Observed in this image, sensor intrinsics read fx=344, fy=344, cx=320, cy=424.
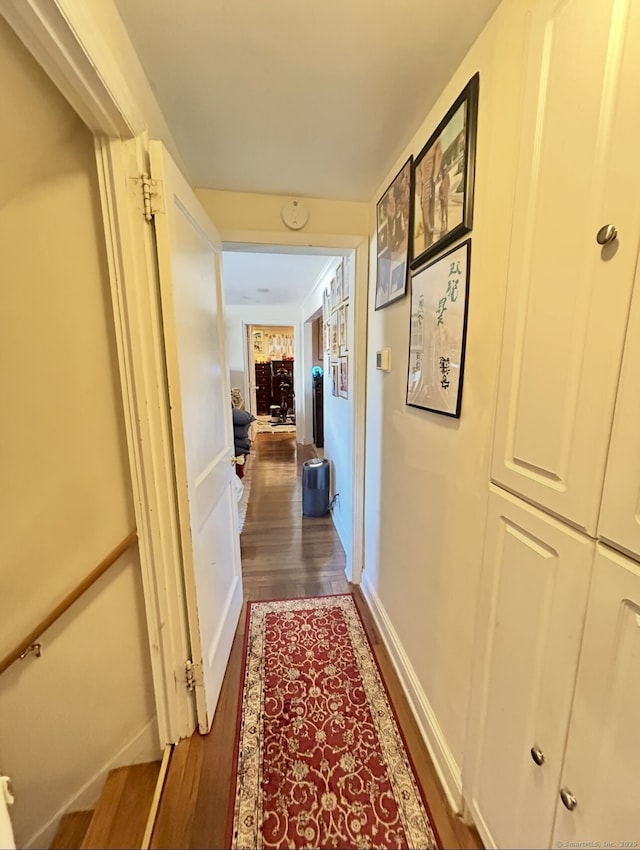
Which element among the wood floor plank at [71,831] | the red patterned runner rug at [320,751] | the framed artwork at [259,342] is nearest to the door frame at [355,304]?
the red patterned runner rug at [320,751]

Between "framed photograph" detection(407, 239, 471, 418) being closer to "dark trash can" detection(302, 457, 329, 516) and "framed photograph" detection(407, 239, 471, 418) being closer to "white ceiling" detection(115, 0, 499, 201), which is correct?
"white ceiling" detection(115, 0, 499, 201)

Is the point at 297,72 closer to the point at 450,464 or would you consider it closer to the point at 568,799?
the point at 450,464

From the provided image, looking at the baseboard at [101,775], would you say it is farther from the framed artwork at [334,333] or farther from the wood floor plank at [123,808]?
the framed artwork at [334,333]

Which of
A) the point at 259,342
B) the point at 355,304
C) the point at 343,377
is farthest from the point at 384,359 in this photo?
the point at 259,342

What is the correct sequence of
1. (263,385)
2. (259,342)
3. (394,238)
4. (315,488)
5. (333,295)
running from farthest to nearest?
1. (259,342)
2. (263,385)
3. (315,488)
4. (333,295)
5. (394,238)

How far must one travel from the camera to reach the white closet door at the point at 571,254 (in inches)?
22.0

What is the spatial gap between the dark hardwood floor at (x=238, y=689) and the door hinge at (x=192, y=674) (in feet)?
0.76

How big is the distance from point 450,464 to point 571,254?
2.13 ft

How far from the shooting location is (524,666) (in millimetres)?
795

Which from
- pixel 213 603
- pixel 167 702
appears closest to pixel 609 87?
pixel 213 603

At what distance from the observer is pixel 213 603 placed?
4.92ft

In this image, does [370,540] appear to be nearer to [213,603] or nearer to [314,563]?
[314,563]

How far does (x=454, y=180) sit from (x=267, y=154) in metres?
0.87

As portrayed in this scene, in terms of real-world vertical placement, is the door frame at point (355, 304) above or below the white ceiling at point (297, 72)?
below
